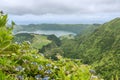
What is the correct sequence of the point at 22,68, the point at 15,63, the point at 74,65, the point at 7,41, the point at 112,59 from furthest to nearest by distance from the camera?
1. the point at 112,59
2. the point at 74,65
3. the point at 15,63
4. the point at 22,68
5. the point at 7,41

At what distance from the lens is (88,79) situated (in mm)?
5469

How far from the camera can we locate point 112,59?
18550cm

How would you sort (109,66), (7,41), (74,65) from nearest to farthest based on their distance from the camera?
1. (7,41)
2. (74,65)
3. (109,66)

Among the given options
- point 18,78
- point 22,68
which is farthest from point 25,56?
point 18,78

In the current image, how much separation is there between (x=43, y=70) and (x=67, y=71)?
0.51 m

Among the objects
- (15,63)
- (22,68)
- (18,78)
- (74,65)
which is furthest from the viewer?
(74,65)

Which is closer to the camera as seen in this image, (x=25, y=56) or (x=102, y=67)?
(x=25, y=56)

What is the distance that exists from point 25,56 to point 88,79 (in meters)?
1.43

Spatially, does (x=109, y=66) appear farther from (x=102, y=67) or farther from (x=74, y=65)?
(x=74, y=65)

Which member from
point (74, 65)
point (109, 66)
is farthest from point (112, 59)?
point (74, 65)

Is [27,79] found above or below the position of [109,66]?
above

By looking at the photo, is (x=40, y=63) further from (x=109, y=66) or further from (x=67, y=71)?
(x=109, y=66)

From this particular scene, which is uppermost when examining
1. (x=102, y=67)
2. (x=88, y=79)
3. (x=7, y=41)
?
(x=7, y=41)

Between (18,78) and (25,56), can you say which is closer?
(18,78)
